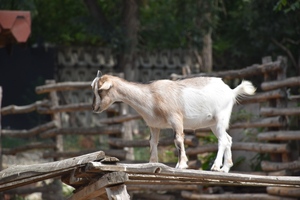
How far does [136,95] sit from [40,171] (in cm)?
99

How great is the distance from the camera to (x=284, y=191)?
9922mm

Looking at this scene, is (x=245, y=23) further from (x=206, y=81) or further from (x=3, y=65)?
(x=206, y=81)

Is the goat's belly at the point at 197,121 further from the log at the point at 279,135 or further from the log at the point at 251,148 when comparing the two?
the log at the point at 251,148

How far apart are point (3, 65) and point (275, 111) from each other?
810cm

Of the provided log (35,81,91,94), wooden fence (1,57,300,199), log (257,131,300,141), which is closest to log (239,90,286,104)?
wooden fence (1,57,300,199)

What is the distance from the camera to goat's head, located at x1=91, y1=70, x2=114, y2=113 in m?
6.46

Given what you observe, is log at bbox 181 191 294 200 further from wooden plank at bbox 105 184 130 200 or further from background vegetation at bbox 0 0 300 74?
wooden plank at bbox 105 184 130 200

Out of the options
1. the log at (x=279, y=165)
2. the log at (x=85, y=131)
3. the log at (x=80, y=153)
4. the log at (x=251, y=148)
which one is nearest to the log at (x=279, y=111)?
the log at (x=251, y=148)

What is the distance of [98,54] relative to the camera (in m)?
17.4

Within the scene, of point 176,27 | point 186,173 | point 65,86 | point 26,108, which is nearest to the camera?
point 186,173

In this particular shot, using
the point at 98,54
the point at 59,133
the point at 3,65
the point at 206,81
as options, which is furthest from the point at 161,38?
the point at 206,81

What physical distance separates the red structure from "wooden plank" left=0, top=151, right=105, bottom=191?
Answer: 299 cm

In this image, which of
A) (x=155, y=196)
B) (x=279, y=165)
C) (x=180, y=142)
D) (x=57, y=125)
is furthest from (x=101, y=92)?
(x=57, y=125)

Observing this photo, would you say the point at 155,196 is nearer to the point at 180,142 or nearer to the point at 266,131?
the point at 266,131
